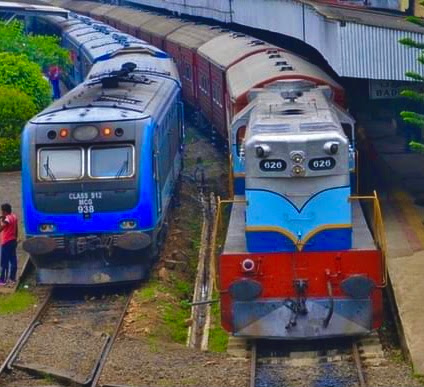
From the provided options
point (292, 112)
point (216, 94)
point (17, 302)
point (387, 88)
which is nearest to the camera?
point (292, 112)

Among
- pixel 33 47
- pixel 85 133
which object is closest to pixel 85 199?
pixel 85 133

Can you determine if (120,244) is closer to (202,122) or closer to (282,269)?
(282,269)

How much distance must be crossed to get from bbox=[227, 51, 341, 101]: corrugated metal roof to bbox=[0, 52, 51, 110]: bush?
8089 millimetres

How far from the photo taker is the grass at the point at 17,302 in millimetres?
14027

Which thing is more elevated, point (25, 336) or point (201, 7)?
point (25, 336)

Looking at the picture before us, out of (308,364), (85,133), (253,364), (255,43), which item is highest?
(85,133)

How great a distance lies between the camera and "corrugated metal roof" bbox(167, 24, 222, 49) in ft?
86.6

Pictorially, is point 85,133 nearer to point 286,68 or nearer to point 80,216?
point 80,216

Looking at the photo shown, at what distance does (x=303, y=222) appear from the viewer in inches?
444

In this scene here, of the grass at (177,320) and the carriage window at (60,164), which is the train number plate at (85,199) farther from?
the grass at (177,320)

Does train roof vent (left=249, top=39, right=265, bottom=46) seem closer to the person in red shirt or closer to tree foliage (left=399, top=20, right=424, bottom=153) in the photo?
tree foliage (left=399, top=20, right=424, bottom=153)

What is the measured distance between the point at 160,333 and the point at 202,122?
1515cm

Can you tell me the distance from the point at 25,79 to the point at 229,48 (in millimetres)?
6066

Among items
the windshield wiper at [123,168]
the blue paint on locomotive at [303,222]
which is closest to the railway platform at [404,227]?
the blue paint on locomotive at [303,222]
